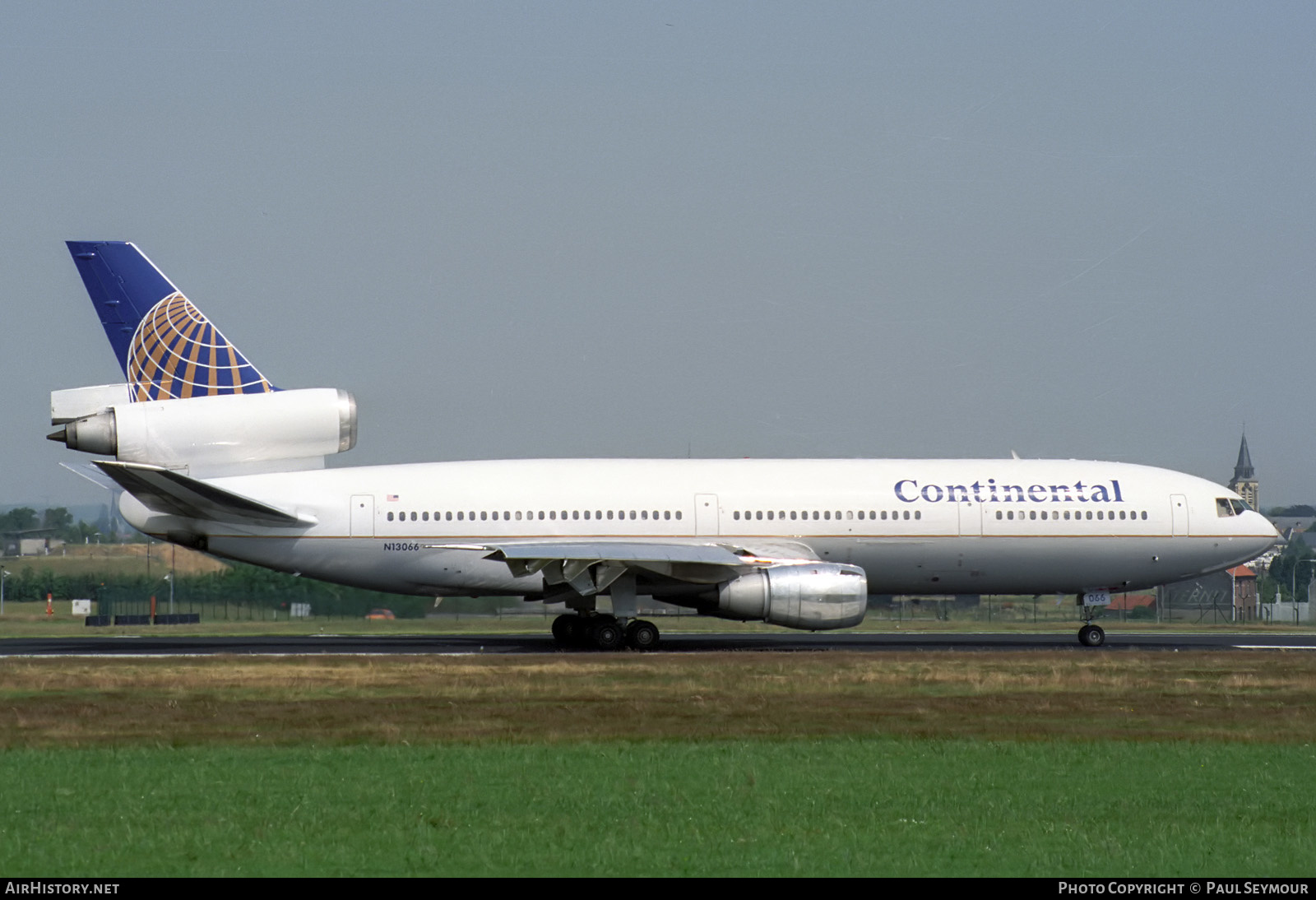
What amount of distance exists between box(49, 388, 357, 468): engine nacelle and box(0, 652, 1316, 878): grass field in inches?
280

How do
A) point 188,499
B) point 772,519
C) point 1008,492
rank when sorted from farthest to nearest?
point 1008,492 → point 772,519 → point 188,499

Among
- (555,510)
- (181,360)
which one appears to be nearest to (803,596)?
(555,510)

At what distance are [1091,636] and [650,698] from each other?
1596cm

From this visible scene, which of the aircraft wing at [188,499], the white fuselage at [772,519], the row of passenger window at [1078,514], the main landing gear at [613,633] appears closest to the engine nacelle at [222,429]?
the white fuselage at [772,519]

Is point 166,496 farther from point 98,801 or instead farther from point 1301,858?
point 1301,858

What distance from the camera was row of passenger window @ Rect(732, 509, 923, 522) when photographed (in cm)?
3183

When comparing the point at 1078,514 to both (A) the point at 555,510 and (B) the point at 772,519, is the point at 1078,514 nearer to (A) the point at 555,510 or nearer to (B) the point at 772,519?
(B) the point at 772,519

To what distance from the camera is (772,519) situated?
31.9m

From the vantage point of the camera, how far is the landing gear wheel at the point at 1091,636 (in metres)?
33.1

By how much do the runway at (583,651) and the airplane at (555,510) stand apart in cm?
125

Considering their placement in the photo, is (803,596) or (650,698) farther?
(803,596)

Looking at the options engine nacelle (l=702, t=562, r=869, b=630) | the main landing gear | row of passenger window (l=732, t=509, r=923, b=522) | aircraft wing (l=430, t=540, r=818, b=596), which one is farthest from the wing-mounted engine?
engine nacelle (l=702, t=562, r=869, b=630)

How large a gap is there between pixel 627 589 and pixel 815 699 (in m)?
10.3

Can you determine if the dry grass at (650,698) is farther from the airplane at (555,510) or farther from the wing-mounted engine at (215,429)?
the wing-mounted engine at (215,429)
